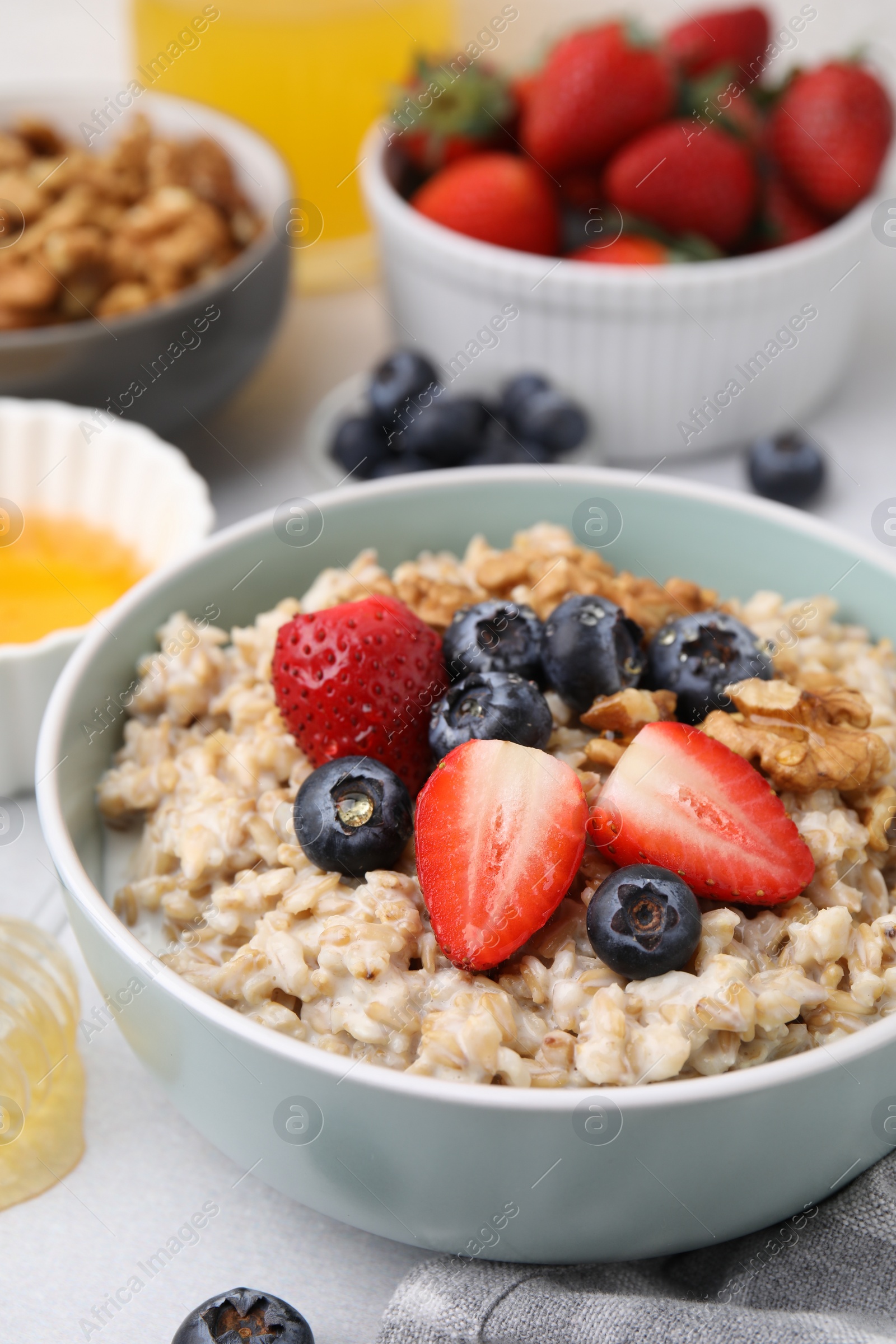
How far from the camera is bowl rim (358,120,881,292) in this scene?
170cm

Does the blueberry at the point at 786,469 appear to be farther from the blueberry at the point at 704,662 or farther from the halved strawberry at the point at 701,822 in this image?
the halved strawberry at the point at 701,822

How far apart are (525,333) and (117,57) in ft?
6.31

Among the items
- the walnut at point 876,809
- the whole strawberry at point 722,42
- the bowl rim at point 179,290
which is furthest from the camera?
the whole strawberry at point 722,42

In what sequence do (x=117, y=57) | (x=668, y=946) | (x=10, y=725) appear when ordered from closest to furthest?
(x=668, y=946) → (x=10, y=725) → (x=117, y=57)

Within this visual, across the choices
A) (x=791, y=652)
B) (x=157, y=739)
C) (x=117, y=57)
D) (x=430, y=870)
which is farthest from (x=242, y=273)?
(x=117, y=57)

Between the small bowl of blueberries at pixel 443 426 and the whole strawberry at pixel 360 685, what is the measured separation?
28.5 inches

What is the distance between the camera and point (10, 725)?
1286mm

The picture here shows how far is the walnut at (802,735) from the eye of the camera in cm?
95

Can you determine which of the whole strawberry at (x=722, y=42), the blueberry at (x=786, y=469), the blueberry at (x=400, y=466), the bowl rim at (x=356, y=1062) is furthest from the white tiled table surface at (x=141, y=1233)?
the whole strawberry at (x=722, y=42)

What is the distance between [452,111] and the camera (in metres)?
1.91

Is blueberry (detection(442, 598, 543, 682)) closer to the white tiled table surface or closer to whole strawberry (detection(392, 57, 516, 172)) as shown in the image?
the white tiled table surface

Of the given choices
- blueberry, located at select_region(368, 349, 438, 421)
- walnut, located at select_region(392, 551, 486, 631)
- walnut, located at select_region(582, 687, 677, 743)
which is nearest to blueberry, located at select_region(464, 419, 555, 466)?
blueberry, located at select_region(368, 349, 438, 421)

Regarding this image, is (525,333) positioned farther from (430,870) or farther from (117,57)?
(117,57)

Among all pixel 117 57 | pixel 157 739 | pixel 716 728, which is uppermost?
pixel 716 728
